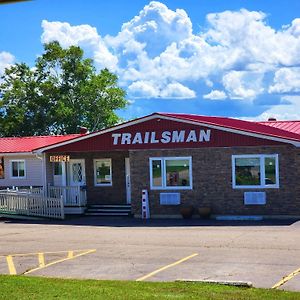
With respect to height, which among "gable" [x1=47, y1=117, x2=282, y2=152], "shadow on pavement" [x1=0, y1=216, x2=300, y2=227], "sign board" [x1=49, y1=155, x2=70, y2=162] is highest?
"gable" [x1=47, y1=117, x2=282, y2=152]

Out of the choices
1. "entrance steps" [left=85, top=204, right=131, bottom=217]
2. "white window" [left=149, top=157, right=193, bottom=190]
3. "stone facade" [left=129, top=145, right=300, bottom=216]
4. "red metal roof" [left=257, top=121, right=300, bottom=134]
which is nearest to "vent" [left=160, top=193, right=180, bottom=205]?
"stone facade" [left=129, top=145, right=300, bottom=216]

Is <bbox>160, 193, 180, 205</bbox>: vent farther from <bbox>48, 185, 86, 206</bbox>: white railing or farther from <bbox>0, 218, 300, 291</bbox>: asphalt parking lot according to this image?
<bbox>48, 185, 86, 206</bbox>: white railing

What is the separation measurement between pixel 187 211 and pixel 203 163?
82.4 inches

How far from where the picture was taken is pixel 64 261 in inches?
578

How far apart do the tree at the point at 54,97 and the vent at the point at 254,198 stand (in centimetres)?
3217

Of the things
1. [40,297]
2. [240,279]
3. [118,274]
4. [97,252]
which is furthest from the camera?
[97,252]

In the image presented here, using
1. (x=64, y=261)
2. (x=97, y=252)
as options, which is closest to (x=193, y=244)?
(x=97, y=252)

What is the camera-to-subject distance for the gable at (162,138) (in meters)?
24.9

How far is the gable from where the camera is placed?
2491cm

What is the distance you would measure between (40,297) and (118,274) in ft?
10.6

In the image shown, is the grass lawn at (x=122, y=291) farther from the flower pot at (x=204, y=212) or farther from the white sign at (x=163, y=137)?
the white sign at (x=163, y=137)

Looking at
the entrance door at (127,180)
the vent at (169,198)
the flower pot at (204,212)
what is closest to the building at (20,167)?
the entrance door at (127,180)

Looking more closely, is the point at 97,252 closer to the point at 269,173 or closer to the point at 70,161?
the point at 269,173

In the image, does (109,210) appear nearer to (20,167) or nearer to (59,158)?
(59,158)
